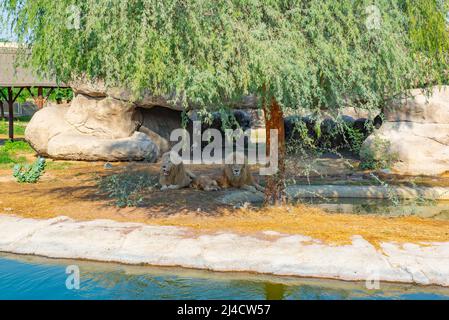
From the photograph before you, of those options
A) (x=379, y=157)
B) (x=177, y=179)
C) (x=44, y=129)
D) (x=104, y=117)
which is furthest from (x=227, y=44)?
(x=44, y=129)

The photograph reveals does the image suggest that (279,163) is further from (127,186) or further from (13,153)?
(13,153)

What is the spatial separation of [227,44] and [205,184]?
5726mm

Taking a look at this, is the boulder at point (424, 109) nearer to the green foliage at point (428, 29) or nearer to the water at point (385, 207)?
the water at point (385, 207)

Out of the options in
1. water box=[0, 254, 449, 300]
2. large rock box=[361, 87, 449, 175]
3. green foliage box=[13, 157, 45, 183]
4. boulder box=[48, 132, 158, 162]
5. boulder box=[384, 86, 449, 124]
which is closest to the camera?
water box=[0, 254, 449, 300]

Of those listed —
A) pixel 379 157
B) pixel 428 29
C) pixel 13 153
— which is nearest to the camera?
pixel 428 29

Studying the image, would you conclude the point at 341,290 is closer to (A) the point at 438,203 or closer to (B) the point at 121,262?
(B) the point at 121,262

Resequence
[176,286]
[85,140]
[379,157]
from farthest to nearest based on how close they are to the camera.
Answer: [85,140] → [379,157] → [176,286]

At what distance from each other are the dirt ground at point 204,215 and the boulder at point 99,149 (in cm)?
451

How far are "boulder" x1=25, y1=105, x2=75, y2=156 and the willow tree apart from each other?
36.5 feet

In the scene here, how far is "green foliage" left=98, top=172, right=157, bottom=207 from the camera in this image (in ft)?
40.1

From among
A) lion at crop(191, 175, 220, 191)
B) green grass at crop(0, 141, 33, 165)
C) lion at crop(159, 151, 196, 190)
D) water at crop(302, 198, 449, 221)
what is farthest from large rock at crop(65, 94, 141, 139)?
water at crop(302, 198, 449, 221)

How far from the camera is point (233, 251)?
327 inches

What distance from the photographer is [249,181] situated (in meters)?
14.2

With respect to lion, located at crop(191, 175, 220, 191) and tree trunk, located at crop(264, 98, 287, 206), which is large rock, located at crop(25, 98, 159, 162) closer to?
lion, located at crop(191, 175, 220, 191)
